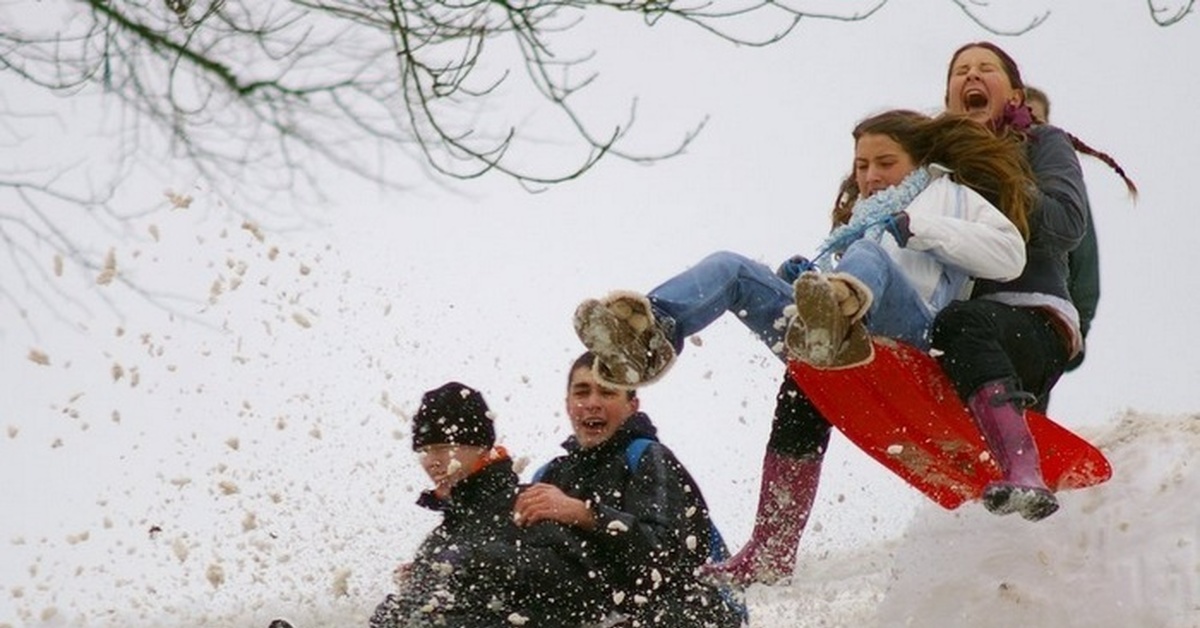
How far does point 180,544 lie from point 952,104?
280cm

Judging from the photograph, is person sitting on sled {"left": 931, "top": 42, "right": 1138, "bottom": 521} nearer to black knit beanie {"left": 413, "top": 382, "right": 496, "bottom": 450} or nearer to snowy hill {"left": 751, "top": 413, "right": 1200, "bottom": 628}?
snowy hill {"left": 751, "top": 413, "right": 1200, "bottom": 628}

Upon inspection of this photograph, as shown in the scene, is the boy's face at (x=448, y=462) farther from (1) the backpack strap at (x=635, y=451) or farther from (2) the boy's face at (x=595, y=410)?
(1) the backpack strap at (x=635, y=451)

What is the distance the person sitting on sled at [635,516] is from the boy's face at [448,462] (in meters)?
0.23

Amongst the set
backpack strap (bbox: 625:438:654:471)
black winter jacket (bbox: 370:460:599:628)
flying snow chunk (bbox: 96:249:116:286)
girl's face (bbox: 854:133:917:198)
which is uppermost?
flying snow chunk (bbox: 96:249:116:286)

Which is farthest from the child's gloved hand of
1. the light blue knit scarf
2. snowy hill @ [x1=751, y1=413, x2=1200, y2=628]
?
snowy hill @ [x1=751, y1=413, x2=1200, y2=628]

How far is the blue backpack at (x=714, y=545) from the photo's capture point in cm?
606

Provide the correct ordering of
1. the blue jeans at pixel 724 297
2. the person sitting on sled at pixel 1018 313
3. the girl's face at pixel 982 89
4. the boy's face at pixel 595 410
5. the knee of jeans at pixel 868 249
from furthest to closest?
the girl's face at pixel 982 89 → the boy's face at pixel 595 410 → the person sitting on sled at pixel 1018 313 → the knee of jeans at pixel 868 249 → the blue jeans at pixel 724 297

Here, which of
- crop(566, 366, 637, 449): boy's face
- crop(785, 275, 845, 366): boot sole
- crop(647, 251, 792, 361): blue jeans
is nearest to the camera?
crop(785, 275, 845, 366): boot sole

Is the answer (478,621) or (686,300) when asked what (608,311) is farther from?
(478,621)

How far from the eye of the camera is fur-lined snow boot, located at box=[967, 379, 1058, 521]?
18.7 ft

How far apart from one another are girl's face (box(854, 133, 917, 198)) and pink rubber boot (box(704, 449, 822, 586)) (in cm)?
91

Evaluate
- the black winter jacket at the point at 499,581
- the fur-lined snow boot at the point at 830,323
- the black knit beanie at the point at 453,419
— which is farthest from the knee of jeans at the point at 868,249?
the black knit beanie at the point at 453,419

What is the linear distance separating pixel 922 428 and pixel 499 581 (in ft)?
4.35

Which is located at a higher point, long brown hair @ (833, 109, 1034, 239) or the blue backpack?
long brown hair @ (833, 109, 1034, 239)
